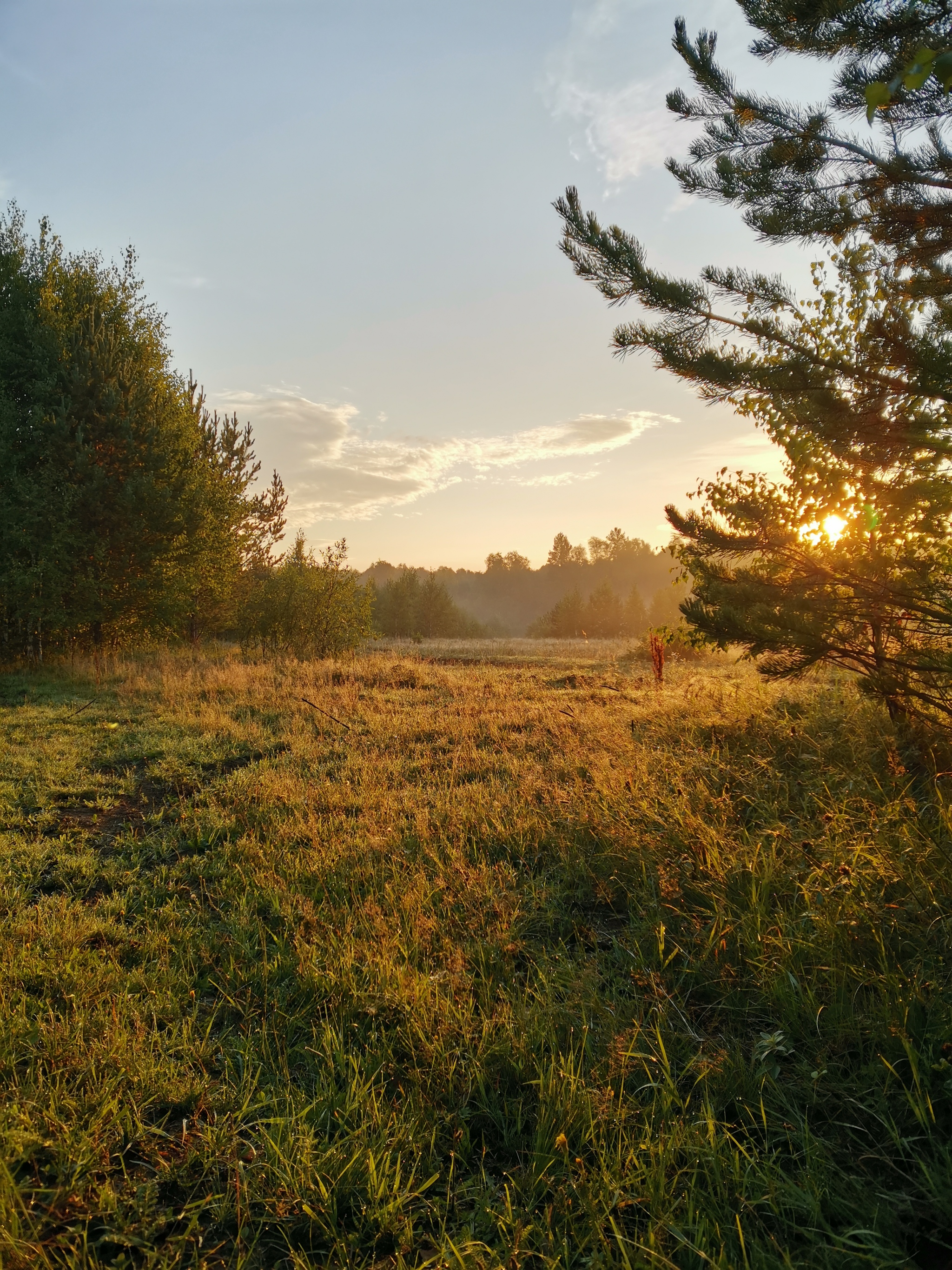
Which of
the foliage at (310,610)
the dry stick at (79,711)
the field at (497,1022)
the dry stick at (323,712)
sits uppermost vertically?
the foliage at (310,610)

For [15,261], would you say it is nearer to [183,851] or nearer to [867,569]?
[183,851]

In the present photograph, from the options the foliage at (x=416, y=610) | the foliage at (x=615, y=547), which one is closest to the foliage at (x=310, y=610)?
the foliage at (x=416, y=610)

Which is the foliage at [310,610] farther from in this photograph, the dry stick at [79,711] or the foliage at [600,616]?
the foliage at [600,616]

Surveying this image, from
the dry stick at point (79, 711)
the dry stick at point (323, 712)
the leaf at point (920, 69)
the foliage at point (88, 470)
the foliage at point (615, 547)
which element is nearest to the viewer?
the leaf at point (920, 69)

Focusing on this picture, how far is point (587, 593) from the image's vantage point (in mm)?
133375

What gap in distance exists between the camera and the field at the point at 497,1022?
6.34 feet

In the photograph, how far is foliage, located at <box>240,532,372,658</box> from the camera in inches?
798

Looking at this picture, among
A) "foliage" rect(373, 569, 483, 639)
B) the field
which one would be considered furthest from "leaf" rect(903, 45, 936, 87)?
"foliage" rect(373, 569, 483, 639)

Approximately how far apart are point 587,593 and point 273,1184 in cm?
13383

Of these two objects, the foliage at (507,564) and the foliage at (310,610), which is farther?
the foliage at (507,564)

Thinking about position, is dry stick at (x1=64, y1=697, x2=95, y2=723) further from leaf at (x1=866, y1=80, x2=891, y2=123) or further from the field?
leaf at (x1=866, y1=80, x2=891, y2=123)

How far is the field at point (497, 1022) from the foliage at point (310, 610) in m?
14.6

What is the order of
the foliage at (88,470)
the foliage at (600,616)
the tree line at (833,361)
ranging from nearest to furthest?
the tree line at (833,361) → the foliage at (88,470) → the foliage at (600,616)

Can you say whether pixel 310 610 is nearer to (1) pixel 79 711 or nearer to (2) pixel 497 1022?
(1) pixel 79 711
